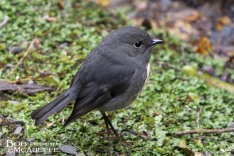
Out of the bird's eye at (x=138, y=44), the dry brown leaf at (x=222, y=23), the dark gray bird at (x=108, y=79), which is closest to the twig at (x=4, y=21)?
the dark gray bird at (x=108, y=79)

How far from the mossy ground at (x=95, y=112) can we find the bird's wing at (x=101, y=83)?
491 mm

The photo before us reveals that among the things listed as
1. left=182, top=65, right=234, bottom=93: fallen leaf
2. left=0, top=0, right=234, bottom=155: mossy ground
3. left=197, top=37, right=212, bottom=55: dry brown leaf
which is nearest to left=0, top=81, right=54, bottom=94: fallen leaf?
left=0, top=0, right=234, bottom=155: mossy ground

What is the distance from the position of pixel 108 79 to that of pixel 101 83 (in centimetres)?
9

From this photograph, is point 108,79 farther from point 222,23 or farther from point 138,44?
point 222,23

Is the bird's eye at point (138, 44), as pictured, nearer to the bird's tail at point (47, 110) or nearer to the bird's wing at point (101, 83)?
the bird's wing at point (101, 83)

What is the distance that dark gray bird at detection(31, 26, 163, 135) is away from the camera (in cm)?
468

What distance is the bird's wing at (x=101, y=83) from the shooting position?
4723 mm

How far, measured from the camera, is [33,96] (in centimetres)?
563

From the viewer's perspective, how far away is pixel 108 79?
479 centimetres

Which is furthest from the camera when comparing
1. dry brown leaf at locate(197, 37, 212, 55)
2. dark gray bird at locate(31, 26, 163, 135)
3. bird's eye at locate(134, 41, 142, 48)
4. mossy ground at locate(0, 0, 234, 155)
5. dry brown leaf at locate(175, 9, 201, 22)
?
dry brown leaf at locate(175, 9, 201, 22)

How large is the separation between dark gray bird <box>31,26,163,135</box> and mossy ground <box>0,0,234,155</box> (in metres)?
0.39

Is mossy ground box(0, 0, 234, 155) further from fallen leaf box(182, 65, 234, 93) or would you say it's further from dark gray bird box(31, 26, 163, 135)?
dark gray bird box(31, 26, 163, 135)

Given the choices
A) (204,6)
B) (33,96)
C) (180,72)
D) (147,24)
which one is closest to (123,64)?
(33,96)

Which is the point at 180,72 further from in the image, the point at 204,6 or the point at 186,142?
the point at 204,6
